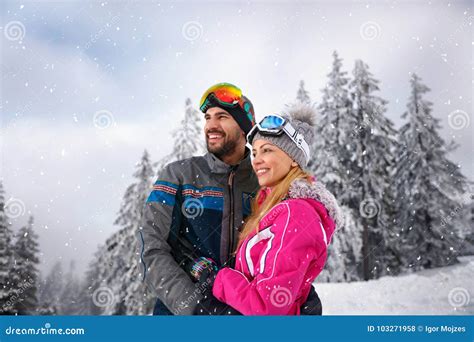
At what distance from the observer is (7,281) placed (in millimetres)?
16516

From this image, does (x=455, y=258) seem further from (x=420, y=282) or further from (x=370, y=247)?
(x=420, y=282)

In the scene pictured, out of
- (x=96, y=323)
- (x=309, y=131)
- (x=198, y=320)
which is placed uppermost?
(x=309, y=131)

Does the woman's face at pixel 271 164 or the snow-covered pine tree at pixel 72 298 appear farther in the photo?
the snow-covered pine tree at pixel 72 298

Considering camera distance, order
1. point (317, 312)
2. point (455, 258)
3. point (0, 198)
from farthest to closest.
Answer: point (455, 258) < point (0, 198) < point (317, 312)

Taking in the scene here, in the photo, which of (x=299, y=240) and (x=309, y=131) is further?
(x=309, y=131)

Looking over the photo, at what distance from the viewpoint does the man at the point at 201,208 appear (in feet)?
10.2

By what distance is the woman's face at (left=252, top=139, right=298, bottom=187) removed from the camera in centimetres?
298

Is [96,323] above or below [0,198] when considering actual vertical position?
above

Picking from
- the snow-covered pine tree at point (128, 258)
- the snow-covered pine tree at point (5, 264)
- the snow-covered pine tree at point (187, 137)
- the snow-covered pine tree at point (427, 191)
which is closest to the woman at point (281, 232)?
the snow-covered pine tree at point (187, 137)

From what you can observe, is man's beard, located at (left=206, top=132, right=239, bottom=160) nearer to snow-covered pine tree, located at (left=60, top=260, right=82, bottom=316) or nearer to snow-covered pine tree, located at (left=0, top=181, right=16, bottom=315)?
snow-covered pine tree, located at (left=0, top=181, right=16, bottom=315)

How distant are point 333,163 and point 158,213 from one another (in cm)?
1715

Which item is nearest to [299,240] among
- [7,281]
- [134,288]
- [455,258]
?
[134,288]

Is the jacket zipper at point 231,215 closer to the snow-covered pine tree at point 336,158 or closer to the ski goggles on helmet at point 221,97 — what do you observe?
the ski goggles on helmet at point 221,97

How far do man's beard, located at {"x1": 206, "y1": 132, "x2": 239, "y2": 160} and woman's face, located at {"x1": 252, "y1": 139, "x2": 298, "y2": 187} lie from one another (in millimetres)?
699
